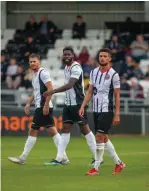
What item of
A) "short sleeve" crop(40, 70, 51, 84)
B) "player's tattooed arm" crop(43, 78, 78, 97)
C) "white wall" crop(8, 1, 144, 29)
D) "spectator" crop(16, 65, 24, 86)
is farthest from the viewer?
"white wall" crop(8, 1, 144, 29)

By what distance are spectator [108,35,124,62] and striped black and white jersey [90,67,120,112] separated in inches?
663

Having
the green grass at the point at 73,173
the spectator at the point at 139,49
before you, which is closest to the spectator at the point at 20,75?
the spectator at the point at 139,49

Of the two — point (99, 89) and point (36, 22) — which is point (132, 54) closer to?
point (36, 22)

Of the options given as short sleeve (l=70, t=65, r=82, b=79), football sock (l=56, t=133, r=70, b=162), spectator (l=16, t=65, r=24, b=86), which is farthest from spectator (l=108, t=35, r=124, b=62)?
short sleeve (l=70, t=65, r=82, b=79)

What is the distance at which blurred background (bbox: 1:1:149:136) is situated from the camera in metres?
28.2

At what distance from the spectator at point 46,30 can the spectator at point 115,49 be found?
359 cm

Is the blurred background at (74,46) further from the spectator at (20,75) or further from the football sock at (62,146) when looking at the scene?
the football sock at (62,146)

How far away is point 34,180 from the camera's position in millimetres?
13109

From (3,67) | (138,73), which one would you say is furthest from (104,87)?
(3,67)

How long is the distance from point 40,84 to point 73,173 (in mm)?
2559

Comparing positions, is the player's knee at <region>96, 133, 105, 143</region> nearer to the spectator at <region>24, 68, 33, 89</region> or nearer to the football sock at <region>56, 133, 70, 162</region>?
the football sock at <region>56, 133, 70, 162</region>

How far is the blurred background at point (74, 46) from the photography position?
2820cm

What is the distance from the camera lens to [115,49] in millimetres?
31641

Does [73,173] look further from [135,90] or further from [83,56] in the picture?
[83,56]
